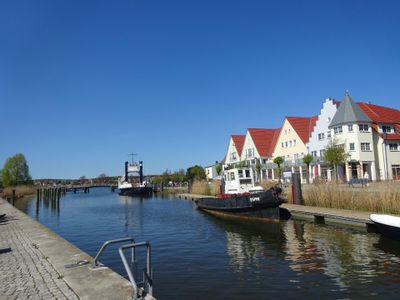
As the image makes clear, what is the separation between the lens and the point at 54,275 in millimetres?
8102

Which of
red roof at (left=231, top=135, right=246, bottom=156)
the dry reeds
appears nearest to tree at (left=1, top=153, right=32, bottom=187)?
red roof at (left=231, top=135, right=246, bottom=156)

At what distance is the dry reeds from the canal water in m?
21.9

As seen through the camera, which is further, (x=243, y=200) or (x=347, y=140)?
(x=347, y=140)

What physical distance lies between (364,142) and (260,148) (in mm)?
22729

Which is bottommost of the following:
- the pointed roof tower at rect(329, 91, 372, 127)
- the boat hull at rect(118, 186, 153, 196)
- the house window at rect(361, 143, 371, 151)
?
the boat hull at rect(118, 186, 153, 196)

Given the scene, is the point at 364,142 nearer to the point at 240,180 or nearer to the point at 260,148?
the point at 260,148

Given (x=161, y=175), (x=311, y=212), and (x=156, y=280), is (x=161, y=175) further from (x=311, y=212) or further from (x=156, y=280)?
(x=156, y=280)

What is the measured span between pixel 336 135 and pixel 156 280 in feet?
140

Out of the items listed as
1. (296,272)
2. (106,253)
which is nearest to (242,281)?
(296,272)

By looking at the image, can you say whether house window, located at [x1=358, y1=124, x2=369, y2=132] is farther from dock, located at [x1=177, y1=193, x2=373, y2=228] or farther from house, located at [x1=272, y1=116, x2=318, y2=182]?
dock, located at [x1=177, y1=193, x2=373, y2=228]

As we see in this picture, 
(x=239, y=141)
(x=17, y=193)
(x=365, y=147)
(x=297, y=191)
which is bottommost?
(x=297, y=191)

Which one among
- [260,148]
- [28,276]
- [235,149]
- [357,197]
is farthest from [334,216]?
[235,149]

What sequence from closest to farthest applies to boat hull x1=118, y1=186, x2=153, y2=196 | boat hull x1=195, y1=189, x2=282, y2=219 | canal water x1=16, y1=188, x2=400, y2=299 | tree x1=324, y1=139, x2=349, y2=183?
canal water x1=16, y1=188, x2=400, y2=299 < boat hull x1=195, y1=189, x2=282, y2=219 < tree x1=324, y1=139, x2=349, y2=183 < boat hull x1=118, y1=186, x2=153, y2=196

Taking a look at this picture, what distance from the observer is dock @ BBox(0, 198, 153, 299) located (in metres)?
6.75
